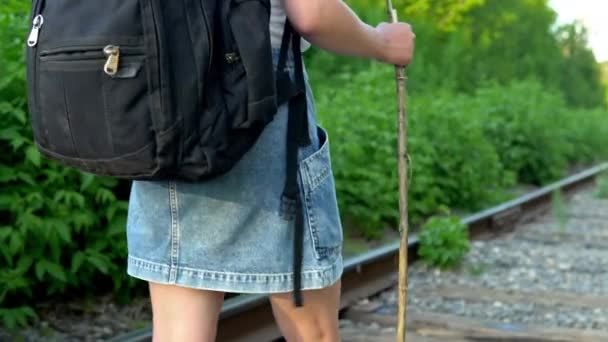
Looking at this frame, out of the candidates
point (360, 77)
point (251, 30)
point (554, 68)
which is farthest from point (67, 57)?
point (554, 68)

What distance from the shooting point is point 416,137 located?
29.1 feet

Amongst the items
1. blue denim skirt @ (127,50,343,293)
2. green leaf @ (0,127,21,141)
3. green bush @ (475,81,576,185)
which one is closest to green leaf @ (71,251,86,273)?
green leaf @ (0,127,21,141)

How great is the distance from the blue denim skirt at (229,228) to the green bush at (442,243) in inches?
176

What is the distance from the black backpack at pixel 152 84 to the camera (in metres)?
1.75

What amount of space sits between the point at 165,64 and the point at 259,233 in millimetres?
415

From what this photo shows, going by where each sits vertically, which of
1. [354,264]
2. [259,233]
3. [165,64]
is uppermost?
[165,64]

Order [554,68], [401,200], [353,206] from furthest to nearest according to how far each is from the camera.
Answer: [554,68]
[353,206]
[401,200]

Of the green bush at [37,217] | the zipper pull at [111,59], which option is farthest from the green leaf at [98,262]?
the zipper pull at [111,59]

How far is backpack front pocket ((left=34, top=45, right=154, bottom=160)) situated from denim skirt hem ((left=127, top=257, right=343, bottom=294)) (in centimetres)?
30

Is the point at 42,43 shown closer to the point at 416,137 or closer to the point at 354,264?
the point at 354,264

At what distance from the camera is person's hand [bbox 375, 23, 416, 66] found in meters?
2.08

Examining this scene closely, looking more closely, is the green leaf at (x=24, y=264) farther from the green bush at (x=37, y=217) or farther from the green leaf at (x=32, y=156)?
the green leaf at (x=32, y=156)

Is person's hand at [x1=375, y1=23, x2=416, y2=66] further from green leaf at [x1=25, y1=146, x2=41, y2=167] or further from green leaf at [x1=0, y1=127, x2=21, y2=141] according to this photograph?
green leaf at [x1=0, y1=127, x2=21, y2=141]

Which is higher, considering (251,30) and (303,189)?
(251,30)
